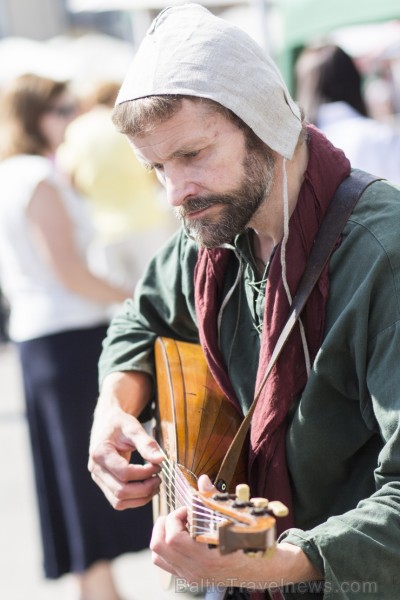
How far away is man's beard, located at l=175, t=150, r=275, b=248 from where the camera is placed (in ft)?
6.17

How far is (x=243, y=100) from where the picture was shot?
6.07 ft

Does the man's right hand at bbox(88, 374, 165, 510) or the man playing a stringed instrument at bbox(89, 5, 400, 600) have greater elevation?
the man playing a stringed instrument at bbox(89, 5, 400, 600)

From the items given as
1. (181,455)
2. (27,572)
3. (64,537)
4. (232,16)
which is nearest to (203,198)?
(181,455)

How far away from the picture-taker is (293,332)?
188 centimetres

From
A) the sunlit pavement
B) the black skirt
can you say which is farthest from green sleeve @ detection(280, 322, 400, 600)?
the black skirt

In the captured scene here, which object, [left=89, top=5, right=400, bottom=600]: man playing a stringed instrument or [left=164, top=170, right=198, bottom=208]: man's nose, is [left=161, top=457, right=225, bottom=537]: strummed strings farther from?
[left=164, top=170, right=198, bottom=208]: man's nose

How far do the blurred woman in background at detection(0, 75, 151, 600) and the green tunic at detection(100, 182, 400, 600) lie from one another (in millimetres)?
2047

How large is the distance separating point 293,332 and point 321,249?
170 millimetres

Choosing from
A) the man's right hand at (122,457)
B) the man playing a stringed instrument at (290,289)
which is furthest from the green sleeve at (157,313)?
the man playing a stringed instrument at (290,289)

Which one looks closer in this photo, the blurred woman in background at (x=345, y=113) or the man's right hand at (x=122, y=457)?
the man's right hand at (x=122, y=457)

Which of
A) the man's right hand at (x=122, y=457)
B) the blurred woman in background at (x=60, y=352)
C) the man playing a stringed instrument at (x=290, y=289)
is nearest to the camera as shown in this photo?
the man playing a stringed instrument at (x=290, y=289)

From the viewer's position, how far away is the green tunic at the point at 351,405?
65.4 inches

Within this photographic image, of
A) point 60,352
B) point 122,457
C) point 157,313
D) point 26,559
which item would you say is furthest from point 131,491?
point 26,559

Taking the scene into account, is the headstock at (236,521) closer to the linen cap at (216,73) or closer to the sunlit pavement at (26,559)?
the linen cap at (216,73)
